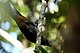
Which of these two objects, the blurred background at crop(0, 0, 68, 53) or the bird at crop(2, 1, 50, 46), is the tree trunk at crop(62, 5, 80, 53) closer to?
the bird at crop(2, 1, 50, 46)

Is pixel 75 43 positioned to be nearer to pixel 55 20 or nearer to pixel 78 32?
pixel 78 32

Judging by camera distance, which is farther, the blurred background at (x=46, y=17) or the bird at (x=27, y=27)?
the blurred background at (x=46, y=17)

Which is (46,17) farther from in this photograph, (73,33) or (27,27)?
(73,33)

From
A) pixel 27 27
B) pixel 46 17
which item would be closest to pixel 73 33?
pixel 27 27

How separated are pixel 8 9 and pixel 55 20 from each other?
2.55 feet

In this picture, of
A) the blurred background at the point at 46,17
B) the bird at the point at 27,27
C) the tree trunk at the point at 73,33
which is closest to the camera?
the tree trunk at the point at 73,33

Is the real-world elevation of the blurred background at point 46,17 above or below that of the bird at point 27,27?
above

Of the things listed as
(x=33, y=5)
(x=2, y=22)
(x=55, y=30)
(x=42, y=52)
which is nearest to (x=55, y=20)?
(x=55, y=30)

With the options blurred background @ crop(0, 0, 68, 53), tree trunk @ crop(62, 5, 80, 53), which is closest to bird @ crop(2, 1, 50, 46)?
blurred background @ crop(0, 0, 68, 53)

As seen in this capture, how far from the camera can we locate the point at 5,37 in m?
0.89

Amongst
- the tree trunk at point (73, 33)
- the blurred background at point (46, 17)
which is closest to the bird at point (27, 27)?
the blurred background at point (46, 17)

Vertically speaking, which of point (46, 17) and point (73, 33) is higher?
point (46, 17)

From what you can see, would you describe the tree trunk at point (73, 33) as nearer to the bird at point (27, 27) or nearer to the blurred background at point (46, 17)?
the bird at point (27, 27)

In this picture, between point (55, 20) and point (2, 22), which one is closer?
point (2, 22)
